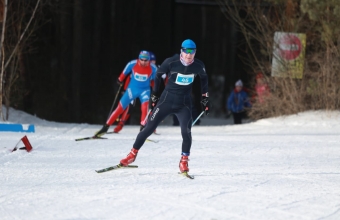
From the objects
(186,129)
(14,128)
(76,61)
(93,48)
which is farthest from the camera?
(93,48)

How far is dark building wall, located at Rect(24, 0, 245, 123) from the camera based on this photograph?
23594 millimetres

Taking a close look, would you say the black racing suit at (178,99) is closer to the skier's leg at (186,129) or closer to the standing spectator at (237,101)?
the skier's leg at (186,129)

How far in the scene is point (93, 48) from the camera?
24953mm

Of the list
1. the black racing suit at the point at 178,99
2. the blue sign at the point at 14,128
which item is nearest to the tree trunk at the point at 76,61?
the blue sign at the point at 14,128

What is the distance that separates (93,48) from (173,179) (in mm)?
16244

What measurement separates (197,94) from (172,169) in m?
15.8

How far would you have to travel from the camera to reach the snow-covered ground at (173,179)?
7.37m

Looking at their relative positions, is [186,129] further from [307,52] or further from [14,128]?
[307,52]

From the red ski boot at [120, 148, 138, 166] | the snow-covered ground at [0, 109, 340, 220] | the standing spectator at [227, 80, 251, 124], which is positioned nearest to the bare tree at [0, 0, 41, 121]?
the snow-covered ground at [0, 109, 340, 220]

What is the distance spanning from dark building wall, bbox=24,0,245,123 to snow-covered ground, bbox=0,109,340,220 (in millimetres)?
8999

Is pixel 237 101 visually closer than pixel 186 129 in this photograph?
No

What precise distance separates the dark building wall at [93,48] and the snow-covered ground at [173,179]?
900cm

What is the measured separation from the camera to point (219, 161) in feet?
36.6

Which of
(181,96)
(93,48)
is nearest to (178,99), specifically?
(181,96)
